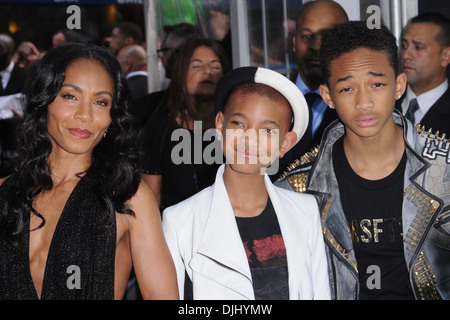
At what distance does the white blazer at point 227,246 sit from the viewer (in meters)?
2.37

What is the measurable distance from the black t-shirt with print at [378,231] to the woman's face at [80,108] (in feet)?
3.85

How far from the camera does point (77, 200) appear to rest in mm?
2408

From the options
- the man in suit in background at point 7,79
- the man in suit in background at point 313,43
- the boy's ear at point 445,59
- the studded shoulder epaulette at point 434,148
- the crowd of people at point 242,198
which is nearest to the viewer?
the crowd of people at point 242,198

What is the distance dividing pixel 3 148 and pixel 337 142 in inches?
170

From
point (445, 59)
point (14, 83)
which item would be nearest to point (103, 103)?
point (445, 59)

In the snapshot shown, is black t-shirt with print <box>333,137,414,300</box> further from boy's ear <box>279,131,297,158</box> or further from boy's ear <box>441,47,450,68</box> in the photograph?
boy's ear <box>441,47,450,68</box>

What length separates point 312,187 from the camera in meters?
2.78

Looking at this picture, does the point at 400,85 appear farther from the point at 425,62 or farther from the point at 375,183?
the point at 425,62

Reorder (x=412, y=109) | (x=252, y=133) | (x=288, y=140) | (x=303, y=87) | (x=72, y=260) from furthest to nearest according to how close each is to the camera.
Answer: (x=412, y=109), (x=303, y=87), (x=288, y=140), (x=252, y=133), (x=72, y=260)

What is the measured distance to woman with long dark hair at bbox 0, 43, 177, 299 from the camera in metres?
2.25

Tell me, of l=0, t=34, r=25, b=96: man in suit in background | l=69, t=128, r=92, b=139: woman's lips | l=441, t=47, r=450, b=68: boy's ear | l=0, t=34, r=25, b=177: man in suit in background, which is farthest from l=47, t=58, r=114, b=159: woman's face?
l=0, t=34, r=25, b=96: man in suit in background

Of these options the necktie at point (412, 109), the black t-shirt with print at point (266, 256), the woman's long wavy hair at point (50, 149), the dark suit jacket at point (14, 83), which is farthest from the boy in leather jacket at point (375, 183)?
the dark suit jacket at point (14, 83)

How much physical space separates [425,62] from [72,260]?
304 cm

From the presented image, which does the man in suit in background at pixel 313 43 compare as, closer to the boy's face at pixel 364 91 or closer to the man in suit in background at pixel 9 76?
the boy's face at pixel 364 91
